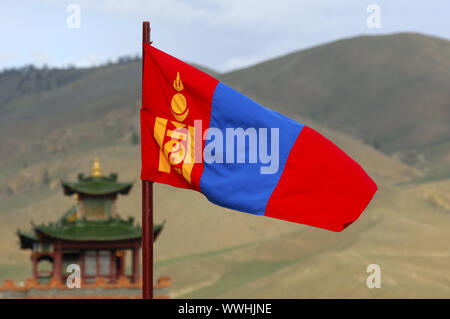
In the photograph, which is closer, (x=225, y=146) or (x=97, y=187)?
(x=225, y=146)

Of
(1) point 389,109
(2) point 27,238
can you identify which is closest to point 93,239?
(2) point 27,238

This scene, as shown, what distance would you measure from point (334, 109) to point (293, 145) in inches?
7152

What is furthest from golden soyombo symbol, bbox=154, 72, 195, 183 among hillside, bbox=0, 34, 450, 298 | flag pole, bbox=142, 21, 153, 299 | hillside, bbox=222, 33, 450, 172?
hillside, bbox=222, 33, 450, 172

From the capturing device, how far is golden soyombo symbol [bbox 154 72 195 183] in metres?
10.0

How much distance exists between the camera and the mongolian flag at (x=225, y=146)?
995cm

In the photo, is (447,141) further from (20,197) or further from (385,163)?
(20,197)

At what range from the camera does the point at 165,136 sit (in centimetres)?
1002

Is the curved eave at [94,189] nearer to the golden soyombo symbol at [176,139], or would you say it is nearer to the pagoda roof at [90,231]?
the pagoda roof at [90,231]

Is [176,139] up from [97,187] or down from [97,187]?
down

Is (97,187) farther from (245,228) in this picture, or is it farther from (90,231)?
(245,228)

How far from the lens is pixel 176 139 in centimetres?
1001

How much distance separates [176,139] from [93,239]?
106 feet

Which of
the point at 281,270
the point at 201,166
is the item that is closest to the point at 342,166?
the point at 201,166

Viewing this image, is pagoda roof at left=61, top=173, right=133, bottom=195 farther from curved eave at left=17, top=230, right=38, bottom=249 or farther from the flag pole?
the flag pole
